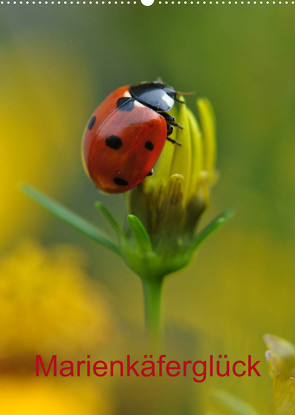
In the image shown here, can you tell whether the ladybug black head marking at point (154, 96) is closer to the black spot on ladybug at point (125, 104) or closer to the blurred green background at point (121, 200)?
the black spot on ladybug at point (125, 104)

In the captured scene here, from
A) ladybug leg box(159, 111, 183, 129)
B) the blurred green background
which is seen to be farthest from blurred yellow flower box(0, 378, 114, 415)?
ladybug leg box(159, 111, 183, 129)

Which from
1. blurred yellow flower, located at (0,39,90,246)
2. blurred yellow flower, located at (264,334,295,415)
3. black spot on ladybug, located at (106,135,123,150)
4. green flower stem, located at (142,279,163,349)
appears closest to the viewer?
blurred yellow flower, located at (264,334,295,415)

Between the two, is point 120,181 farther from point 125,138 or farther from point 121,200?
point 121,200

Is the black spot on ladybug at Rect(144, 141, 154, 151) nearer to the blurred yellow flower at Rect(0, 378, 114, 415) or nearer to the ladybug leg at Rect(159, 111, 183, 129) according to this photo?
the ladybug leg at Rect(159, 111, 183, 129)

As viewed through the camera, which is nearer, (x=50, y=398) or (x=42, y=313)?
(x=50, y=398)

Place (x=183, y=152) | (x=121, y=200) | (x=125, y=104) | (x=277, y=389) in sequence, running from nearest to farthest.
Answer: (x=277, y=389)
(x=183, y=152)
(x=125, y=104)
(x=121, y=200)

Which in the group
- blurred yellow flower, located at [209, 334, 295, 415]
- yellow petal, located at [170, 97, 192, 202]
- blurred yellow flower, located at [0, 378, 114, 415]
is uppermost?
yellow petal, located at [170, 97, 192, 202]

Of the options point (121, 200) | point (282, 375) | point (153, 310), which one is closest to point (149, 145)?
point (153, 310)
